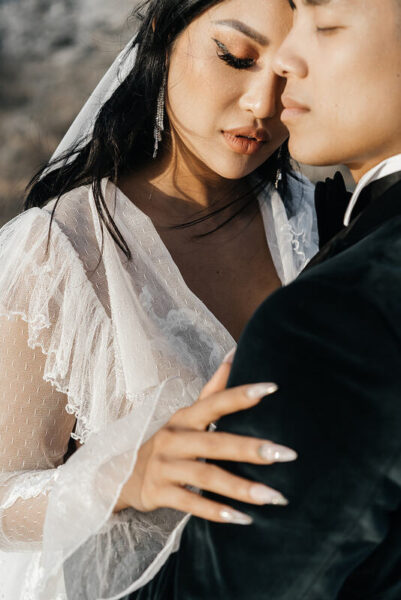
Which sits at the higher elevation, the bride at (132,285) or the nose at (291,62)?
the nose at (291,62)

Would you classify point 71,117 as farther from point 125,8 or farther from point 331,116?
point 331,116

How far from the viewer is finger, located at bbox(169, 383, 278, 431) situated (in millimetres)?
879

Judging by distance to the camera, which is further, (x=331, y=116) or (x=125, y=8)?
(x=125, y=8)

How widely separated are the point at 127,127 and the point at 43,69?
14.7 ft

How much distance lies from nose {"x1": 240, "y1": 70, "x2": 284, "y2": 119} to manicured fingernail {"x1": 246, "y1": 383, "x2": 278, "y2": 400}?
3.62 feet

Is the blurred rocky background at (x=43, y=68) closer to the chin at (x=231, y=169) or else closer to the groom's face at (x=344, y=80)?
the chin at (x=231, y=169)

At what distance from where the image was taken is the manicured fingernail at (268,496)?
87 cm

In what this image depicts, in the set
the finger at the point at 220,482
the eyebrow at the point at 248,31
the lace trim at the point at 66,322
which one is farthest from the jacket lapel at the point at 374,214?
the eyebrow at the point at 248,31

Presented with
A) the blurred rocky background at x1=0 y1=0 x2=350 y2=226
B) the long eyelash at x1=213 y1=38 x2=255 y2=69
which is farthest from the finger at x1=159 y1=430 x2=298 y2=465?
the blurred rocky background at x1=0 y1=0 x2=350 y2=226

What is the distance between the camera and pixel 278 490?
2.89 feet

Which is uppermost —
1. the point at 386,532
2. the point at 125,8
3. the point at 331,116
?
the point at 125,8

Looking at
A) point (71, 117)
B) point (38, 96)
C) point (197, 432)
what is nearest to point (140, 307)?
point (197, 432)

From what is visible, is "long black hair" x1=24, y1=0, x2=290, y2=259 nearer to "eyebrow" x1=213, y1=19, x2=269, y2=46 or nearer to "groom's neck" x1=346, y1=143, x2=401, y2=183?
"eyebrow" x1=213, y1=19, x2=269, y2=46

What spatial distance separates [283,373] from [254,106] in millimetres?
1103
